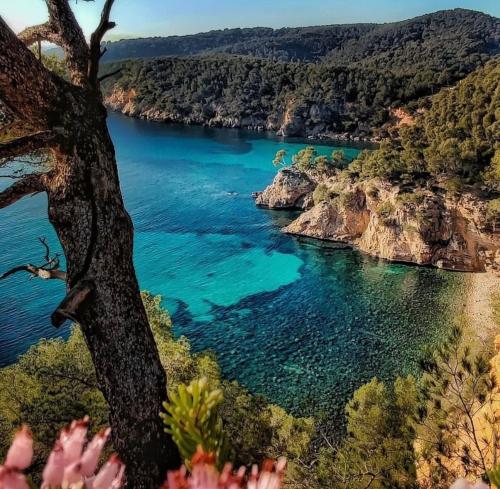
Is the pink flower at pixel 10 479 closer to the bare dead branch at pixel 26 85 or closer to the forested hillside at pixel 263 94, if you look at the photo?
the bare dead branch at pixel 26 85

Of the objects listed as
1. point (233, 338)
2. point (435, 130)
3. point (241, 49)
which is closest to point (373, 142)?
point (435, 130)

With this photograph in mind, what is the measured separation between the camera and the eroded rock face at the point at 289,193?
111 feet

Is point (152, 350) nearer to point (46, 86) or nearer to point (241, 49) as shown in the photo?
point (46, 86)

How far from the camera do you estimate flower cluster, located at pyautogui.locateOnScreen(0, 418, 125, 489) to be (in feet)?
1.99

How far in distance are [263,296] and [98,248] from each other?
19.4 metres

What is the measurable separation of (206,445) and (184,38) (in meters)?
161

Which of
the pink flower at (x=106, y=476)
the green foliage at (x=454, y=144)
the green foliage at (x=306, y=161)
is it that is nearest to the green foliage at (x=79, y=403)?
the pink flower at (x=106, y=476)

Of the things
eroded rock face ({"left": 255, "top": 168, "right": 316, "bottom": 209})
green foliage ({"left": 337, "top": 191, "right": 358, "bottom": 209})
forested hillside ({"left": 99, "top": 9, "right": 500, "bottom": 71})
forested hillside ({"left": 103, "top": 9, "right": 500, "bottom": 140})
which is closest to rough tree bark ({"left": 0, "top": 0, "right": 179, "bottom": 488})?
green foliage ({"left": 337, "top": 191, "right": 358, "bottom": 209})

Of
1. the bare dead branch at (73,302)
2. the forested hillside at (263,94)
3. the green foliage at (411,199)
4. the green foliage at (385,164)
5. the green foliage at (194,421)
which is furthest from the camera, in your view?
the forested hillside at (263,94)

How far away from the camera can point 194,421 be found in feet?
3.79

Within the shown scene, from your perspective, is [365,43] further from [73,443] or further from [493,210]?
[73,443]

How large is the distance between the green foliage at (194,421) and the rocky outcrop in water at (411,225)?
23987mm

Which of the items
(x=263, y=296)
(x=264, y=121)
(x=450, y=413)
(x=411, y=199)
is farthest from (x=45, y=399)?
(x=264, y=121)

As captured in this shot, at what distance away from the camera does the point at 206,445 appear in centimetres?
113
